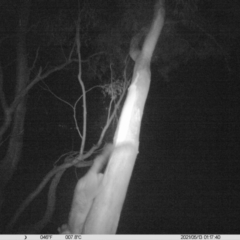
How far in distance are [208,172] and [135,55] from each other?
303 inches

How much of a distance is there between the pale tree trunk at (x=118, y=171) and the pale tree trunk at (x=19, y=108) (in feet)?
A: 6.61

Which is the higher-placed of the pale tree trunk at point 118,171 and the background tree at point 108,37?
the background tree at point 108,37

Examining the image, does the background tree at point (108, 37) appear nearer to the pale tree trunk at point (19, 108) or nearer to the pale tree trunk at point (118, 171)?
the pale tree trunk at point (19, 108)

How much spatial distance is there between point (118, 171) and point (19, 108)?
134 inches

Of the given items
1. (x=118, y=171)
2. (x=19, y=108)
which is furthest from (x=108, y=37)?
(x=118, y=171)

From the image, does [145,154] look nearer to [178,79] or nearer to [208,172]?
[208,172]

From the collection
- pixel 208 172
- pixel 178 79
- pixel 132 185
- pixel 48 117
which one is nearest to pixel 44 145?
pixel 48 117

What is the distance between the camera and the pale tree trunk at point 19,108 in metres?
4.92

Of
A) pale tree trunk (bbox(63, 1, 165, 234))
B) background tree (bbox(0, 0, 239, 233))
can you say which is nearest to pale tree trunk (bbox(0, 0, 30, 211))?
background tree (bbox(0, 0, 239, 233))

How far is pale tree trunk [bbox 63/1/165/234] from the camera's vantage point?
95.7 inches

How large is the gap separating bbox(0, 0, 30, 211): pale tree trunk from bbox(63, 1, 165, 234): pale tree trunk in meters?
2.01

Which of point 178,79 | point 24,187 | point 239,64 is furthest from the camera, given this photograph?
point 24,187

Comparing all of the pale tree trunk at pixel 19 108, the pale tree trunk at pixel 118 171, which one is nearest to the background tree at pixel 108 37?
the pale tree trunk at pixel 19 108

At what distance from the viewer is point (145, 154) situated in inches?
414
